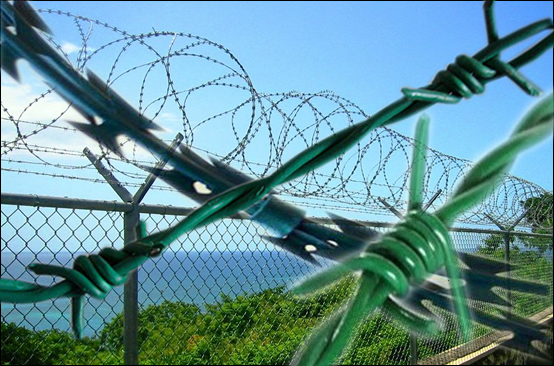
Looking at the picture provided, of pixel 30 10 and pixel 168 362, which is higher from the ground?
pixel 30 10

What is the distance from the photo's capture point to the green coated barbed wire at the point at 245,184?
62 cm

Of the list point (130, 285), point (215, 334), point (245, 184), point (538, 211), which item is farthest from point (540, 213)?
point (245, 184)

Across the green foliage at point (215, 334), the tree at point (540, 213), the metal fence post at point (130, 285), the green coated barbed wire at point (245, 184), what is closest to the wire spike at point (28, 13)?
the green coated barbed wire at point (245, 184)

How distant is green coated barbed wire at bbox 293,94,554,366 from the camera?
69cm

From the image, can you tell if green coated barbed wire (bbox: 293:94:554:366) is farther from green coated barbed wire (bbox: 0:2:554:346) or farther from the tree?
the tree

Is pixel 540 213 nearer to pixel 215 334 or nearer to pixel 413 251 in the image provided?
pixel 215 334

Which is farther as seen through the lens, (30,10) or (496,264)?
(496,264)

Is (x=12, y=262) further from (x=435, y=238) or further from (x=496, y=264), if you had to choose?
(x=435, y=238)

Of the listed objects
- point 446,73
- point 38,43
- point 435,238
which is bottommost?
point 435,238

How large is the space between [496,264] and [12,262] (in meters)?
1.55

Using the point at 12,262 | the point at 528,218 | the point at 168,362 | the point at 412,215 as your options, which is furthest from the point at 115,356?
the point at 528,218

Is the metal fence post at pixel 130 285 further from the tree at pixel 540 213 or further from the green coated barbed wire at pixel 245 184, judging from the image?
the tree at pixel 540 213

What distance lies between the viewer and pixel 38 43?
78 cm

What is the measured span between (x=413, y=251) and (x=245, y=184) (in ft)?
0.73
